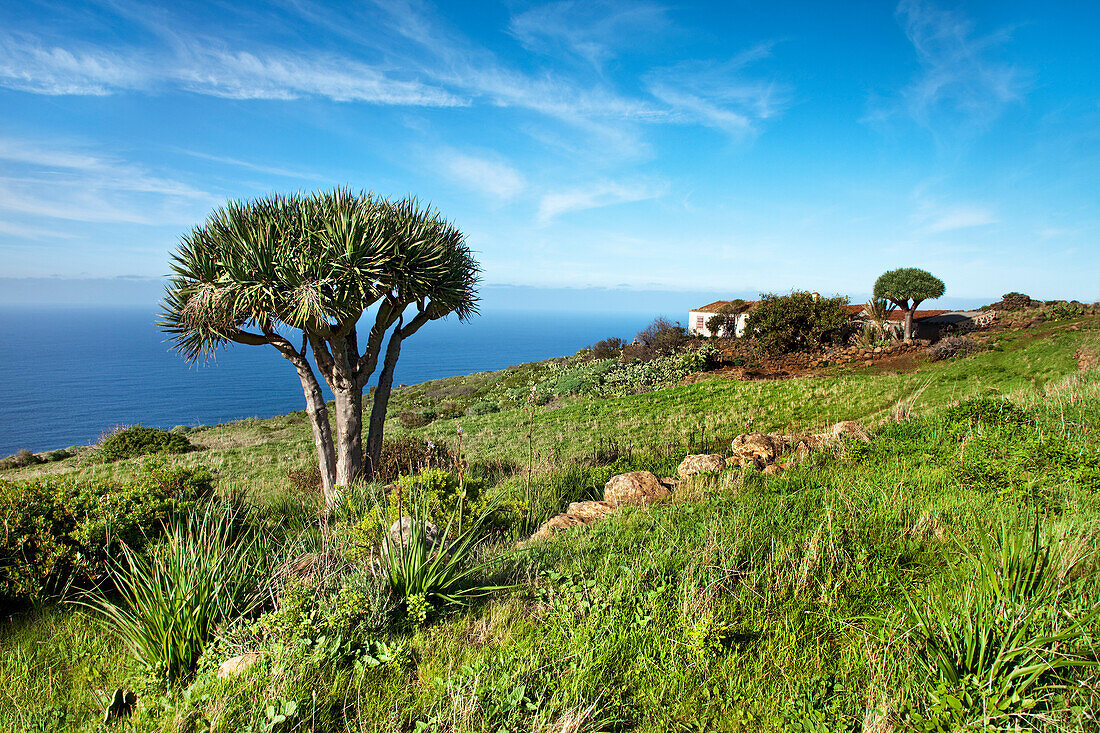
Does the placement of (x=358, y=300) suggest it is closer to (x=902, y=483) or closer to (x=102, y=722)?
(x=102, y=722)

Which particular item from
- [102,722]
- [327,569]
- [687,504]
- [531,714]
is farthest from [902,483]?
[102,722]

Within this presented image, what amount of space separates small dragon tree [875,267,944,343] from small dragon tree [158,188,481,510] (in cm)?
3244

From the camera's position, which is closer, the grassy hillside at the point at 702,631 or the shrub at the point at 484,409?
the grassy hillside at the point at 702,631

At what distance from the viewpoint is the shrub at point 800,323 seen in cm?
2692

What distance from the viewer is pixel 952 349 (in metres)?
22.0

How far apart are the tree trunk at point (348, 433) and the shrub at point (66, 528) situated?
10.8ft

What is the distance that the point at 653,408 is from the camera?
17.9 m

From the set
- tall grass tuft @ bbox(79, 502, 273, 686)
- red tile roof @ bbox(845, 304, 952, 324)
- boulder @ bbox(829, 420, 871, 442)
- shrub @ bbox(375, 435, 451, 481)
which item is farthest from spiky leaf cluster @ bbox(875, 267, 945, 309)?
tall grass tuft @ bbox(79, 502, 273, 686)

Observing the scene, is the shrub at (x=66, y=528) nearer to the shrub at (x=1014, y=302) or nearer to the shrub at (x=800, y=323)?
the shrub at (x=800, y=323)

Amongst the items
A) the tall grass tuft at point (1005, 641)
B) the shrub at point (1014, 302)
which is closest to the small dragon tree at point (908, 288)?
the shrub at point (1014, 302)

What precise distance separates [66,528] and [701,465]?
7.15 meters

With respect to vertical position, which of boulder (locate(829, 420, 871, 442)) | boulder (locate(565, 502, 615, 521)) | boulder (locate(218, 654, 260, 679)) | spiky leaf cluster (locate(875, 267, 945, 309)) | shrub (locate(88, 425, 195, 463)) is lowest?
shrub (locate(88, 425, 195, 463))

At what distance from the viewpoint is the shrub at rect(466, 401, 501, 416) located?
2589cm

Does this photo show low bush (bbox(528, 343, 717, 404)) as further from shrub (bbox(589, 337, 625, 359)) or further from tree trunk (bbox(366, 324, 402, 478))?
tree trunk (bbox(366, 324, 402, 478))
